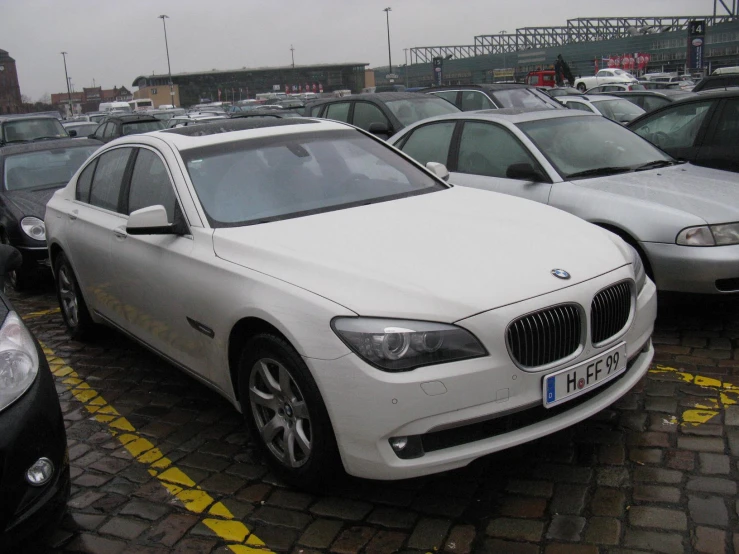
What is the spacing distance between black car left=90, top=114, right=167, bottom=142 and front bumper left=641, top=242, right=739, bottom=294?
14477 mm

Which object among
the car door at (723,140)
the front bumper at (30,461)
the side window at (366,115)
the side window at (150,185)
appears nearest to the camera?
the front bumper at (30,461)

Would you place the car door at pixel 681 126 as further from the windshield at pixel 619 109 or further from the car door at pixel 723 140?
the windshield at pixel 619 109

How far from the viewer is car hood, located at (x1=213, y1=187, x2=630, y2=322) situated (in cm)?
294

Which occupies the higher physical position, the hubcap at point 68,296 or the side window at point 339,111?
the side window at point 339,111

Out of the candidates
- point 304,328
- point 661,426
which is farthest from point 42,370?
point 661,426

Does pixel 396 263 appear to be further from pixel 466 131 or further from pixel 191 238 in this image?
pixel 466 131

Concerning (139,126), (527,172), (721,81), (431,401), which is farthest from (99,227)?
(139,126)

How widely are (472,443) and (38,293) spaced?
21.3 ft

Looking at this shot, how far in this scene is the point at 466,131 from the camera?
21.7ft

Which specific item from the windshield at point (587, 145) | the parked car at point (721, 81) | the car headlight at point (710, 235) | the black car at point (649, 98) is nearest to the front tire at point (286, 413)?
the car headlight at point (710, 235)

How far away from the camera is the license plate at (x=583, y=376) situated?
2.96 metres

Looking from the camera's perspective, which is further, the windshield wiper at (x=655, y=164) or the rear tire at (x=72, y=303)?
the windshield wiper at (x=655, y=164)

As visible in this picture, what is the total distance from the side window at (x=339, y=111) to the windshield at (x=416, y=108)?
88 centimetres

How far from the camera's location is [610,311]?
3244 millimetres
